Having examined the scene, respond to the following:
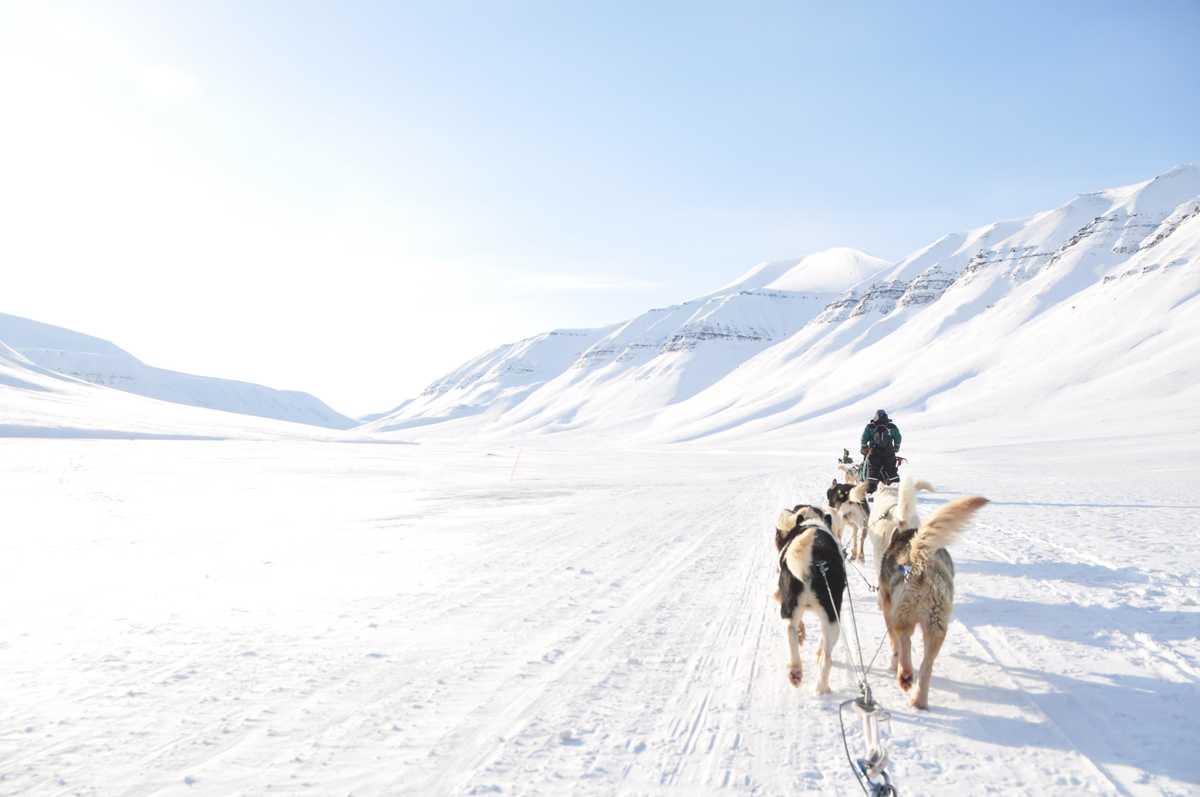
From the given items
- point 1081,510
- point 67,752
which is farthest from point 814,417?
point 67,752

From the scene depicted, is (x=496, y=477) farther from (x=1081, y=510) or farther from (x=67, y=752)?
(x=67, y=752)

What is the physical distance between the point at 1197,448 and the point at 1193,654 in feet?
115

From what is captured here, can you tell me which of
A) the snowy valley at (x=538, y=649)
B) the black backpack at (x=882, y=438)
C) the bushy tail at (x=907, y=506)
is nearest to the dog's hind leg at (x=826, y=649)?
the snowy valley at (x=538, y=649)

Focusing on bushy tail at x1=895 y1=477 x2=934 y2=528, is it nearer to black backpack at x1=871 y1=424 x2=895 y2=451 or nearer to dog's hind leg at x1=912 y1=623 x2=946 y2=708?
dog's hind leg at x1=912 y1=623 x2=946 y2=708

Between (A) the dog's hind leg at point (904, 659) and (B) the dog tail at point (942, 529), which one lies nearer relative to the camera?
(B) the dog tail at point (942, 529)

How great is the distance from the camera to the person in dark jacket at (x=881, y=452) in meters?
13.1

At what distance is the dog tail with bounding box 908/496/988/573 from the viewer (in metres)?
4.60

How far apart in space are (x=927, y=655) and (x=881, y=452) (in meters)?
9.17

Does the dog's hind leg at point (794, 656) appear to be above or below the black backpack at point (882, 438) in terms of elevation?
below

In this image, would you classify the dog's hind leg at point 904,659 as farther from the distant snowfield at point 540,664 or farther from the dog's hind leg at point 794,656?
the dog's hind leg at point 794,656

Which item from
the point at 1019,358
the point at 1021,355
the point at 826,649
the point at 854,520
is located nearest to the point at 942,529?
the point at 826,649

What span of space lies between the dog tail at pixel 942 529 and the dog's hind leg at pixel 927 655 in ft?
1.43

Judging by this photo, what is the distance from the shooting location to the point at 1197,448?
31250 millimetres

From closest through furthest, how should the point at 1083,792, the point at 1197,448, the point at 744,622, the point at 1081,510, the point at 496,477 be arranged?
the point at 1083,792, the point at 744,622, the point at 1081,510, the point at 496,477, the point at 1197,448
